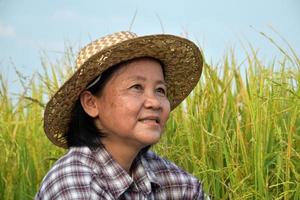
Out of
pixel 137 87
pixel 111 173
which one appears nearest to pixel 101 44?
pixel 137 87

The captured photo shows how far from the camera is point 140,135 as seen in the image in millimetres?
2406

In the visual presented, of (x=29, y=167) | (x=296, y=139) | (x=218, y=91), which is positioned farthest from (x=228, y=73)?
(x=29, y=167)

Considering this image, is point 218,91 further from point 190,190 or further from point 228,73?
point 190,190

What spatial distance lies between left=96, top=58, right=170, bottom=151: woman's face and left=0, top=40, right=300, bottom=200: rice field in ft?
3.08

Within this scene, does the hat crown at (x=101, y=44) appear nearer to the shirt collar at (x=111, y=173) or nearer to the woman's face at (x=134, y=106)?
the woman's face at (x=134, y=106)

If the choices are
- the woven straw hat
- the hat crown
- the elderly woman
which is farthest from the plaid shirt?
the hat crown

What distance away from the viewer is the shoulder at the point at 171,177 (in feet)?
8.82

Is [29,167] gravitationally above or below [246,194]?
above

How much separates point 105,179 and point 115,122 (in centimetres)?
22

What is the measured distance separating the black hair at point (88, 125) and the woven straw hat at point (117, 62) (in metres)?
0.03

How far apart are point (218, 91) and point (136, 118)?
5.26ft

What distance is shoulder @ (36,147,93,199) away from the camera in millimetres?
2359

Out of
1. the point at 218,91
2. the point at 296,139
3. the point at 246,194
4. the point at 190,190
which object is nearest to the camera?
the point at 190,190

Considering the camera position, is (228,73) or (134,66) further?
(228,73)
